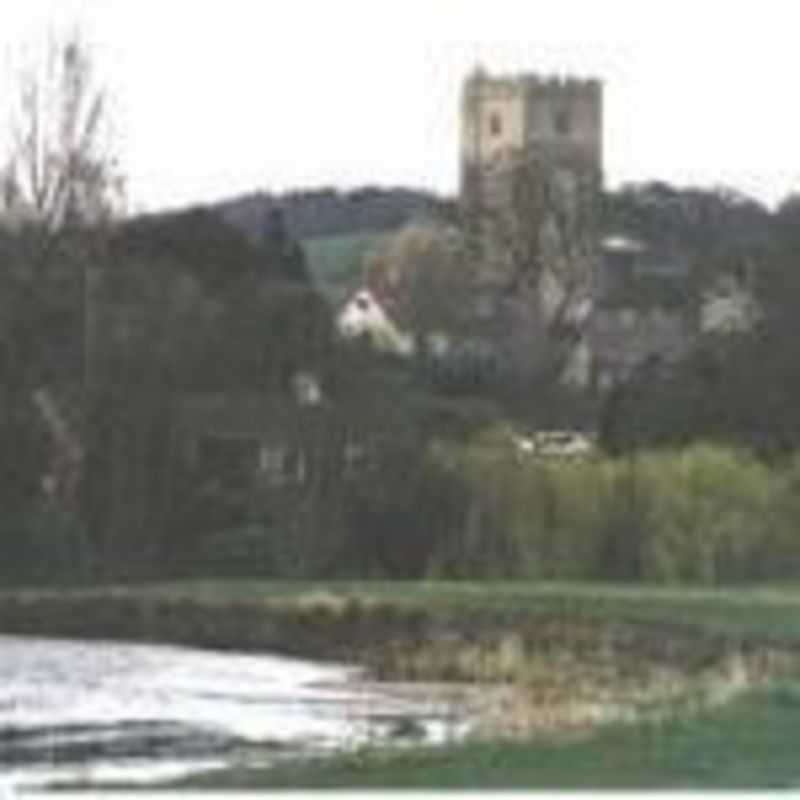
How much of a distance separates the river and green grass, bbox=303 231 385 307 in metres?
87.3

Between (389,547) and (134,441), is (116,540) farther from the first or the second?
(389,547)

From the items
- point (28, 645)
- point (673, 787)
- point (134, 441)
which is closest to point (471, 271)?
point (134, 441)

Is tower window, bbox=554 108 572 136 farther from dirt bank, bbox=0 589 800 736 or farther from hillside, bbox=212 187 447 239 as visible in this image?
dirt bank, bbox=0 589 800 736

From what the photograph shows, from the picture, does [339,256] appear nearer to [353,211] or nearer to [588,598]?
[353,211]

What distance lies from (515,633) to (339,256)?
98917 mm

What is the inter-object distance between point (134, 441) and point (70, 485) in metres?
1.42

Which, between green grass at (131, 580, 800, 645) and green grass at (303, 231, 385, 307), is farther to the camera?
green grass at (303, 231, 385, 307)

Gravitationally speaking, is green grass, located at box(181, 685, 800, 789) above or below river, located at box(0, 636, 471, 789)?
above

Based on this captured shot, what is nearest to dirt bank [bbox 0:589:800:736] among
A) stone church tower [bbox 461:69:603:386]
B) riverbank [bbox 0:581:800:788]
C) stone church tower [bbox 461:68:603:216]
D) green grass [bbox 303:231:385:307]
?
riverbank [bbox 0:581:800:788]

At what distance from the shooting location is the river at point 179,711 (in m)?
20.7

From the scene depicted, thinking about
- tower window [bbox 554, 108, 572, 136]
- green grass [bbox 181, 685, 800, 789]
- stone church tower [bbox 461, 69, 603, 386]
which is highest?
tower window [bbox 554, 108, 572, 136]

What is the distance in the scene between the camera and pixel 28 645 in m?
40.6

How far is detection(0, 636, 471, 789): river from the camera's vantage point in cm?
2070

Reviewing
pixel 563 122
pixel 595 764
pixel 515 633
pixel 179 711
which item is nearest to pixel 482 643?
pixel 515 633
